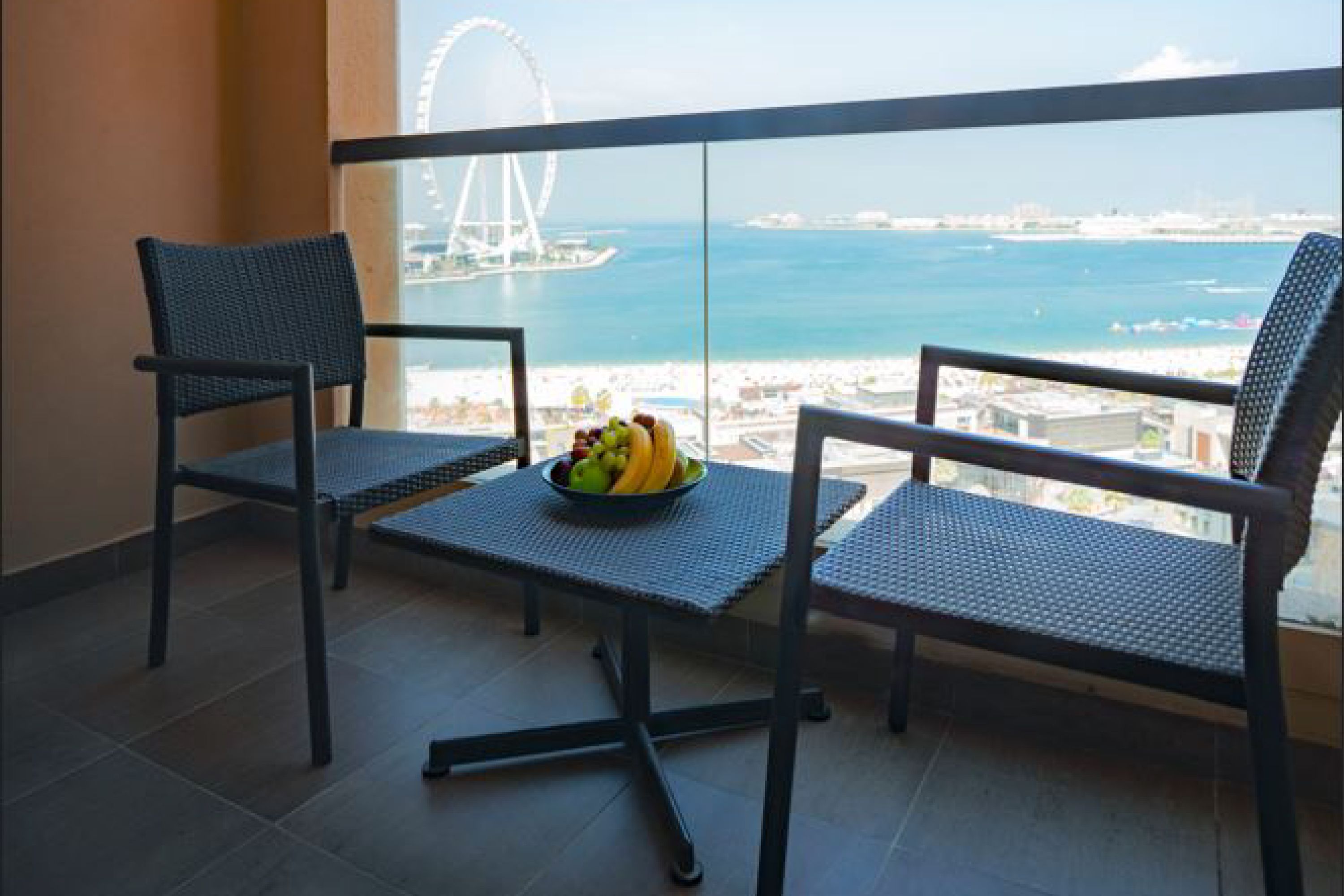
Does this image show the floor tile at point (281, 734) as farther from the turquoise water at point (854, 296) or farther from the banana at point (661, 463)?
the turquoise water at point (854, 296)

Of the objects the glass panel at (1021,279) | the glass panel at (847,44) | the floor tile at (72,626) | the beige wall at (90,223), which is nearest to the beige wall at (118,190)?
the beige wall at (90,223)

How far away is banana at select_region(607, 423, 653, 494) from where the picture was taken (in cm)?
146

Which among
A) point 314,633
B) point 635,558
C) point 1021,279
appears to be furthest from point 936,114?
point 314,633

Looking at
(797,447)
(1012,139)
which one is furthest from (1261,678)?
(1012,139)

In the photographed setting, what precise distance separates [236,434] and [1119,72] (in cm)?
802

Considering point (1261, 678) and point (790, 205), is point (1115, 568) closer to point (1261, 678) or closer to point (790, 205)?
point (1261, 678)

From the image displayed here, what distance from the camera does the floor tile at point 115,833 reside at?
4.25ft

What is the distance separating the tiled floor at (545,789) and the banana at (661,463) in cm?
47

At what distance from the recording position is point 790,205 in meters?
1.85

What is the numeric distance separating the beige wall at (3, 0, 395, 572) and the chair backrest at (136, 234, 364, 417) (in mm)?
385

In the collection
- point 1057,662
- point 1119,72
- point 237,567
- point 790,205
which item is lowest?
point 237,567

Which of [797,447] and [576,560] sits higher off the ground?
[797,447]

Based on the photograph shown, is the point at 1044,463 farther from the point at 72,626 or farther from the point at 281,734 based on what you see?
the point at 72,626

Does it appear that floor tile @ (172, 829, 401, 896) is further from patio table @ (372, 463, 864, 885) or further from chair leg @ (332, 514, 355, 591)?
chair leg @ (332, 514, 355, 591)
